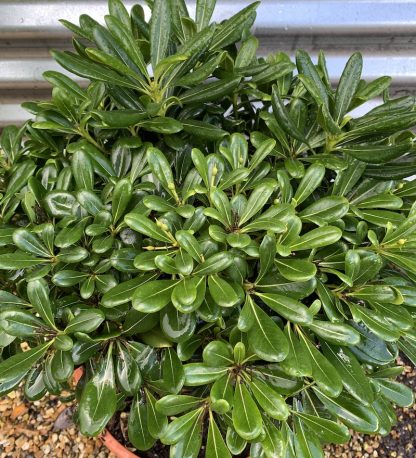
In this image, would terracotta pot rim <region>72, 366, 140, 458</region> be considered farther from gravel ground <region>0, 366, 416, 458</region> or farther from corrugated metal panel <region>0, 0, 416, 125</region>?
corrugated metal panel <region>0, 0, 416, 125</region>

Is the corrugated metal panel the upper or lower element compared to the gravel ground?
upper

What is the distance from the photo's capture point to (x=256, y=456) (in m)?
0.96

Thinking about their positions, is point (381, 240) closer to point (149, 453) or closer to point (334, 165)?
point (334, 165)

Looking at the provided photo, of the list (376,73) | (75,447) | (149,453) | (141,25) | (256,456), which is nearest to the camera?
(256,456)

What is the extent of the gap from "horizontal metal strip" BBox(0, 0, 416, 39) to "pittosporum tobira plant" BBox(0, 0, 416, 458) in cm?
93

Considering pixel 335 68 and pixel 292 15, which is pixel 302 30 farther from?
pixel 335 68

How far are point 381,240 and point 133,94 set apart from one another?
27.0 inches

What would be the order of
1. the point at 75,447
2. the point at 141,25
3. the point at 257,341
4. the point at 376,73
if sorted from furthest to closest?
the point at 376,73
the point at 75,447
the point at 141,25
the point at 257,341

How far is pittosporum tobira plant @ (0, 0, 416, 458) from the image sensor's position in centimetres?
87

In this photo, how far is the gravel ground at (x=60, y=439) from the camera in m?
1.67

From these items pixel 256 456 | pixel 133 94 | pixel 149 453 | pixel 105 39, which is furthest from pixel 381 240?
pixel 149 453

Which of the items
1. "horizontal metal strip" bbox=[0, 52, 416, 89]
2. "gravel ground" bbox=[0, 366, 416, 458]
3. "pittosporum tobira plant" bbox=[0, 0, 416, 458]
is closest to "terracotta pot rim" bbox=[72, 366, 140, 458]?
"gravel ground" bbox=[0, 366, 416, 458]

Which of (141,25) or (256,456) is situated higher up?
(141,25)

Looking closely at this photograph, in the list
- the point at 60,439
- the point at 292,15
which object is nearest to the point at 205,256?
the point at 60,439
